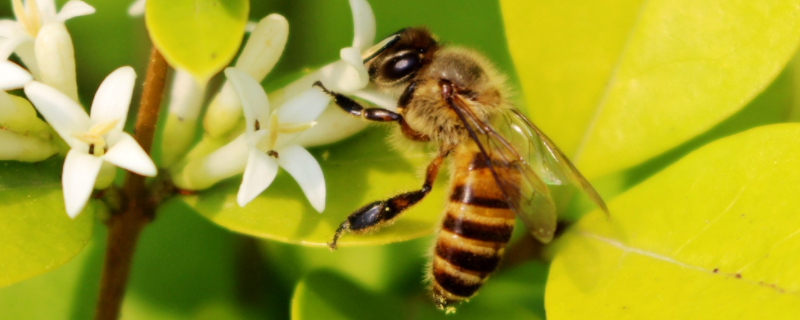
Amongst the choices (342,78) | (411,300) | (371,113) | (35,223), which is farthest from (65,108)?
(411,300)

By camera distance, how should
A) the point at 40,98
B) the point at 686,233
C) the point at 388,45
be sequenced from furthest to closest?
the point at 388,45
the point at 686,233
the point at 40,98

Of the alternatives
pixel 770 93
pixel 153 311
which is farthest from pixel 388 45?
pixel 770 93

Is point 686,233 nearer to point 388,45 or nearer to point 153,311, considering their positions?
point 388,45

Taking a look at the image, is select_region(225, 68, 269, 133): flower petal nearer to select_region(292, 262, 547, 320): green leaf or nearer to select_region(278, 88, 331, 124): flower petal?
select_region(278, 88, 331, 124): flower petal

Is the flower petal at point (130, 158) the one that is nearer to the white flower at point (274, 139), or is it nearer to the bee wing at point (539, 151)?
the white flower at point (274, 139)

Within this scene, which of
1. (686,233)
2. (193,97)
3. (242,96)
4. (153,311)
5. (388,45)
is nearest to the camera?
(242,96)

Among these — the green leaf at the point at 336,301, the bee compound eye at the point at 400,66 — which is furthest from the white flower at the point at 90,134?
the bee compound eye at the point at 400,66
